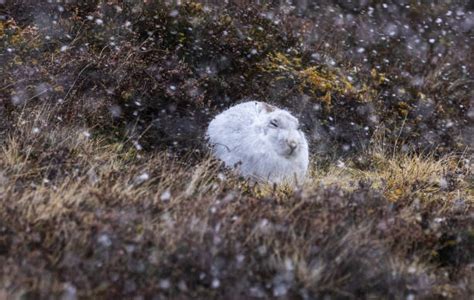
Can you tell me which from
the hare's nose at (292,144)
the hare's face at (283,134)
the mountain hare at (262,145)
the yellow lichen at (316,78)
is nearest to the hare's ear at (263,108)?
the mountain hare at (262,145)

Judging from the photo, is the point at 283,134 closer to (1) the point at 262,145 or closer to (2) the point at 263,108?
(1) the point at 262,145

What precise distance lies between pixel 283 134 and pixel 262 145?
0.24 metres

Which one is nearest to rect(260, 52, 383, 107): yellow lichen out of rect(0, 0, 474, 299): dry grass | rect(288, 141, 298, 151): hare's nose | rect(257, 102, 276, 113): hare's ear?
rect(0, 0, 474, 299): dry grass

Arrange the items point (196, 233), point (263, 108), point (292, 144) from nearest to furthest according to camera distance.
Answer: point (196, 233) → point (292, 144) → point (263, 108)

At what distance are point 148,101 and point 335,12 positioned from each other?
4.79 meters

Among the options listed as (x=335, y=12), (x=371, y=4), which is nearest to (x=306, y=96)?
Result: (x=335, y=12)

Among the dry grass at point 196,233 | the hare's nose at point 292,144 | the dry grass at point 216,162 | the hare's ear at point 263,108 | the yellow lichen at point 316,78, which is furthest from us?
the yellow lichen at point 316,78

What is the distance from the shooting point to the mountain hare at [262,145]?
250 inches

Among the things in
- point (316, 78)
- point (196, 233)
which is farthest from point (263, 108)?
point (196, 233)

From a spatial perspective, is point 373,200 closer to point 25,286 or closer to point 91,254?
point 91,254

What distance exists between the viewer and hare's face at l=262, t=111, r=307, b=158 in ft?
20.8

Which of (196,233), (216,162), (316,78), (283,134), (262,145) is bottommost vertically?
(316,78)

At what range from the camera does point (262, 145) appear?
639 centimetres

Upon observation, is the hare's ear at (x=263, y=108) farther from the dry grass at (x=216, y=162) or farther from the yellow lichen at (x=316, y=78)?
the yellow lichen at (x=316, y=78)
